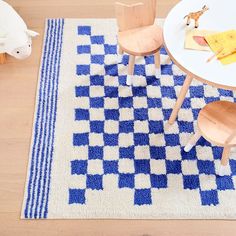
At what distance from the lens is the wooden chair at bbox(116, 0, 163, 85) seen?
70.4 inches

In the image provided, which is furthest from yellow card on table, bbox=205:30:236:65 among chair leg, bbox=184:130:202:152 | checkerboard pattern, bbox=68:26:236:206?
checkerboard pattern, bbox=68:26:236:206

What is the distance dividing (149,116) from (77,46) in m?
0.63

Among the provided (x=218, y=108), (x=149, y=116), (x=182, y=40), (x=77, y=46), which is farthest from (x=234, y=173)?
(x=77, y=46)

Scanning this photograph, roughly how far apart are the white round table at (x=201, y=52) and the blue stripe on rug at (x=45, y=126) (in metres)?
0.61

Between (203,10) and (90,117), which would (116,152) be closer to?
(90,117)

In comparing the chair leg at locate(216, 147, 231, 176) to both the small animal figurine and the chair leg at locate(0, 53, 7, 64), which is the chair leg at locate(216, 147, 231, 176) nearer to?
the small animal figurine

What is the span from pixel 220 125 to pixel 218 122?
0.02 m

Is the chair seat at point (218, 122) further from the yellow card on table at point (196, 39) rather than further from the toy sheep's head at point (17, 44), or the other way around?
the toy sheep's head at point (17, 44)

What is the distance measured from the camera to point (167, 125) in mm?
1887

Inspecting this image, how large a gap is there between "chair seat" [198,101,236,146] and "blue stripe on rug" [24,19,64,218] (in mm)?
718

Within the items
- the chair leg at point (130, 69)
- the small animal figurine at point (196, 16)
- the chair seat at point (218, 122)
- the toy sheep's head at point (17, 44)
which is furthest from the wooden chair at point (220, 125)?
the toy sheep's head at point (17, 44)

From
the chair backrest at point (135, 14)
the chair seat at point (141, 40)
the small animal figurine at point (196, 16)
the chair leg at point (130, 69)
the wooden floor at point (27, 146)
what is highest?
the small animal figurine at point (196, 16)

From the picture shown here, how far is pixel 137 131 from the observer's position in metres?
1.87

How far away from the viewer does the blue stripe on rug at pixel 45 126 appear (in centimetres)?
166
